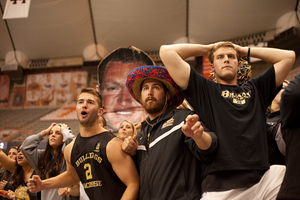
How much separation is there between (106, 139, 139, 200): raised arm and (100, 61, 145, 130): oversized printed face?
1603 millimetres

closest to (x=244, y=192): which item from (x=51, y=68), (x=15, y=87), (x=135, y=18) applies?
(x=135, y=18)

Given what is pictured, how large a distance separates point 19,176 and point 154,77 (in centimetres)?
304

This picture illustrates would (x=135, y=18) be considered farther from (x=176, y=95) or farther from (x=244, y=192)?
(x=244, y=192)

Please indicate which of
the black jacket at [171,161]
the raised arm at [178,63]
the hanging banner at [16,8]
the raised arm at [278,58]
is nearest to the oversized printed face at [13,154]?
the black jacket at [171,161]

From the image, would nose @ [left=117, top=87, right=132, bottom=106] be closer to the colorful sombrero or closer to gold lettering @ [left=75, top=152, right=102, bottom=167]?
the colorful sombrero

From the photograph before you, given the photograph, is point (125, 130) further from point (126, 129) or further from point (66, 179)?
point (66, 179)

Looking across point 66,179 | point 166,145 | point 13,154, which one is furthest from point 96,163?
point 13,154

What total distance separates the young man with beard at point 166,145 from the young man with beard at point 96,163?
0.13 meters

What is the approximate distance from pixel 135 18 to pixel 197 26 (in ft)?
10.7

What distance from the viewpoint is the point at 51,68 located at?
1709 cm

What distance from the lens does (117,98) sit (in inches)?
162

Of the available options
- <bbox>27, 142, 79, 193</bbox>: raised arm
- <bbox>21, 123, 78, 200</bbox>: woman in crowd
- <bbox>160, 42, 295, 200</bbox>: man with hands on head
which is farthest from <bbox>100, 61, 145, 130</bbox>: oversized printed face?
<bbox>160, 42, 295, 200</bbox>: man with hands on head

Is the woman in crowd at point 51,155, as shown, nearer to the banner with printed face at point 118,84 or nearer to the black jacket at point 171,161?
the banner with printed face at point 118,84

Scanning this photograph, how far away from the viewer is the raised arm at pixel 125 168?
2163mm
